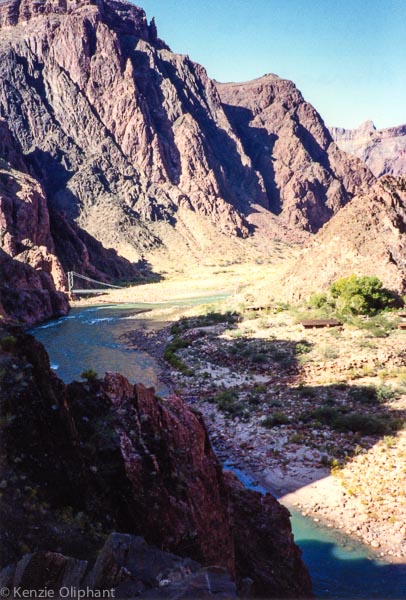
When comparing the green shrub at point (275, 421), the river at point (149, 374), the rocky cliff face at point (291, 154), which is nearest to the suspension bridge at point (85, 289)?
the river at point (149, 374)

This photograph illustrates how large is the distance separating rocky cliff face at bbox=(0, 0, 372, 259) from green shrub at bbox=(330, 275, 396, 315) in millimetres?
76239

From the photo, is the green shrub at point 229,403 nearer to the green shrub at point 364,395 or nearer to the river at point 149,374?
the river at point 149,374

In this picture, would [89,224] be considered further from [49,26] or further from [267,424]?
[267,424]

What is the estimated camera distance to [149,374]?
25.9m

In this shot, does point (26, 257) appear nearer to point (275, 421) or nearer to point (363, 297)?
point (363, 297)

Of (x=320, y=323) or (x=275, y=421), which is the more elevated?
(x=320, y=323)

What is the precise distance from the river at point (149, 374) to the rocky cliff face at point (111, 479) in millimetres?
1760

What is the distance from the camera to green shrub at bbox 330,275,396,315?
113 ft

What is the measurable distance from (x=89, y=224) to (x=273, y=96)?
114 m

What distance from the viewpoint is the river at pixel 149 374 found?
29.8 ft

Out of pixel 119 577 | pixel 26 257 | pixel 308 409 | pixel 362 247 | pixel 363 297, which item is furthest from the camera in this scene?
pixel 26 257

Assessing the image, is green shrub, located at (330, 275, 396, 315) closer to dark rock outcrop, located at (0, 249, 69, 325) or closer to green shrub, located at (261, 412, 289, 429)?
green shrub, located at (261, 412, 289, 429)

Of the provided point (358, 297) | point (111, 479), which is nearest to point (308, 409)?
point (111, 479)

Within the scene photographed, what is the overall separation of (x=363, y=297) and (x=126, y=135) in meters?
117
